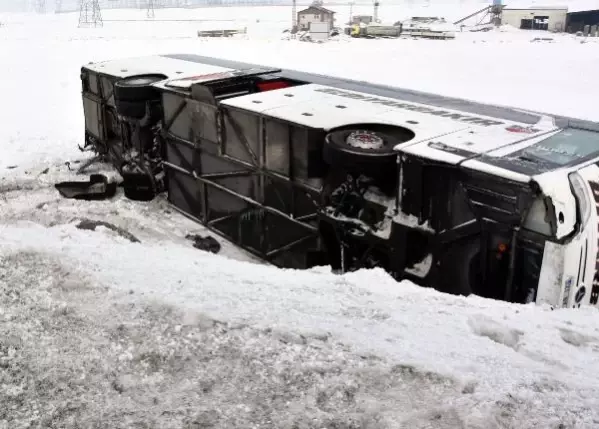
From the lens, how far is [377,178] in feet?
21.7

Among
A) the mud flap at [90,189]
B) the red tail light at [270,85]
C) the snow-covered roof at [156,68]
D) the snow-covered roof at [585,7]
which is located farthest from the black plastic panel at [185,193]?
the snow-covered roof at [585,7]

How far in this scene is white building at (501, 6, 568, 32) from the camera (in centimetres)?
4916

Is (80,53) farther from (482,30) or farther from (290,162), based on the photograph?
(482,30)

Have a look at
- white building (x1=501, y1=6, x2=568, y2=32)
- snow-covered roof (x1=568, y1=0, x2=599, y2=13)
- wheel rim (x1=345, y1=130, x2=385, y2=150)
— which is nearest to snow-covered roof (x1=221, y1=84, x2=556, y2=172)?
wheel rim (x1=345, y1=130, x2=385, y2=150)

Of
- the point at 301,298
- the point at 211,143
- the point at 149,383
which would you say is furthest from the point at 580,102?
the point at 149,383

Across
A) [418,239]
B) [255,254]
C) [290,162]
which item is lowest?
[255,254]

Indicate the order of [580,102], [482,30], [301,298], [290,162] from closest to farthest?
1. [301,298]
2. [290,162]
3. [580,102]
4. [482,30]

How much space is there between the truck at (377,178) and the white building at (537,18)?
45735 mm

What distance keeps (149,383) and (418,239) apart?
12.4ft

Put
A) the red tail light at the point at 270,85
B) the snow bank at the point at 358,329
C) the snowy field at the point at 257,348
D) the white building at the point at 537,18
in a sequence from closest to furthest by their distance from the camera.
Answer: the snowy field at the point at 257,348 → the snow bank at the point at 358,329 → the red tail light at the point at 270,85 → the white building at the point at 537,18

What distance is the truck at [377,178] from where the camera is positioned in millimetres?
5449

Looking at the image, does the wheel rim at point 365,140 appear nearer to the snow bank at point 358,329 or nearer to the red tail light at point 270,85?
the snow bank at point 358,329

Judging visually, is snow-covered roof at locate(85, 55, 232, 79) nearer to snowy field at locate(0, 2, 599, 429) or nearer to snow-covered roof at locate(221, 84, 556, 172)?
snow-covered roof at locate(221, 84, 556, 172)

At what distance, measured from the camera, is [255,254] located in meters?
8.96
